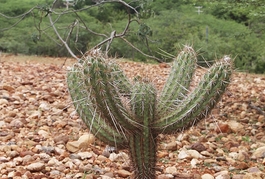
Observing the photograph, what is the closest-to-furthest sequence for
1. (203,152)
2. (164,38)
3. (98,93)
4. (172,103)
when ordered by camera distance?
1. (98,93)
2. (172,103)
3. (203,152)
4. (164,38)

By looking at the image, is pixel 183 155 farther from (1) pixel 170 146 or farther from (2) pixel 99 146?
(2) pixel 99 146

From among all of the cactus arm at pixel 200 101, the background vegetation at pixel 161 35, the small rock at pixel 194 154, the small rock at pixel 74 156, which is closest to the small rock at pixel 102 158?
the small rock at pixel 74 156

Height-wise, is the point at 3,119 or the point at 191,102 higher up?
the point at 191,102

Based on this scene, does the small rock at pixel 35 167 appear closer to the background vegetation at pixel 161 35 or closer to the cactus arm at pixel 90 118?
the cactus arm at pixel 90 118

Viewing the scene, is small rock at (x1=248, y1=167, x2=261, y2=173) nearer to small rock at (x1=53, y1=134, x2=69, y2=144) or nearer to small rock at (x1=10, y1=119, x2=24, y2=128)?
small rock at (x1=53, y1=134, x2=69, y2=144)

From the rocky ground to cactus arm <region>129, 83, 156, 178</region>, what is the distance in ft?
0.42

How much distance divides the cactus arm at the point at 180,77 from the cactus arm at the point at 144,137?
0.26 m

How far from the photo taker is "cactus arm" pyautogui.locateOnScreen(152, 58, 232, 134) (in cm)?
230

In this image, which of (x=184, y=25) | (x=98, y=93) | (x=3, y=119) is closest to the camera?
(x=98, y=93)

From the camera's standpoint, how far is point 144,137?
234 cm

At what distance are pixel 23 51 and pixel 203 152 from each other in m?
8.90

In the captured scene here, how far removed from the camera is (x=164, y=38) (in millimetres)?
10977

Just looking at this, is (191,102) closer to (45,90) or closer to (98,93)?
(98,93)

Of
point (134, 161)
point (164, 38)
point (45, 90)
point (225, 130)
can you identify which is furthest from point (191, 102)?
point (164, 38)
